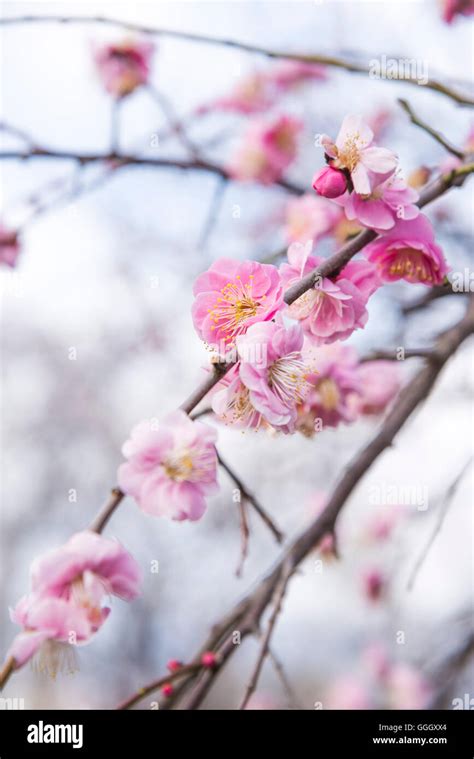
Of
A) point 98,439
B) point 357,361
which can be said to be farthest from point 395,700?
point 98,439

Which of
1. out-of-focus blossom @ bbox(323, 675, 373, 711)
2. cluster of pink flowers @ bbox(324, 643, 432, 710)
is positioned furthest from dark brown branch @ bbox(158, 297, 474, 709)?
out-of-focus blossom @ bbox(323, 675, 373, 711)

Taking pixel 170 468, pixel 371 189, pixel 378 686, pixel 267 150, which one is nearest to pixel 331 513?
pixel 170 468

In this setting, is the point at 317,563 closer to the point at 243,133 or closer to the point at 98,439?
the point at 243,133

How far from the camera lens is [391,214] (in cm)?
53

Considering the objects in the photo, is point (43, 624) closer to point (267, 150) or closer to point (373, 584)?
point (267, 150)

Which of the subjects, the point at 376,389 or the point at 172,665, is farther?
the point at 376,389

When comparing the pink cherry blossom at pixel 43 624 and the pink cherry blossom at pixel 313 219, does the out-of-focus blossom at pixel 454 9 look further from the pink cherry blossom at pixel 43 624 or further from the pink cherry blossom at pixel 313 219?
the pink cherry blossom at pixel 43 624

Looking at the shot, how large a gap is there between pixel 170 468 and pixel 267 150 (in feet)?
3.70

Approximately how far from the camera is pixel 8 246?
127 centimetres

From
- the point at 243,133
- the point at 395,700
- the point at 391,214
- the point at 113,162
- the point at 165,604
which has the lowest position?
the point at 395,700

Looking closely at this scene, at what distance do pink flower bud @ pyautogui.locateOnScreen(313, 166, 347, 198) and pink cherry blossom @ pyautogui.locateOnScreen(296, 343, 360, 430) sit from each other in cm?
33

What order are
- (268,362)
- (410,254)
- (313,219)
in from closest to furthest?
(268,362) → (410,254) → (313,219)
